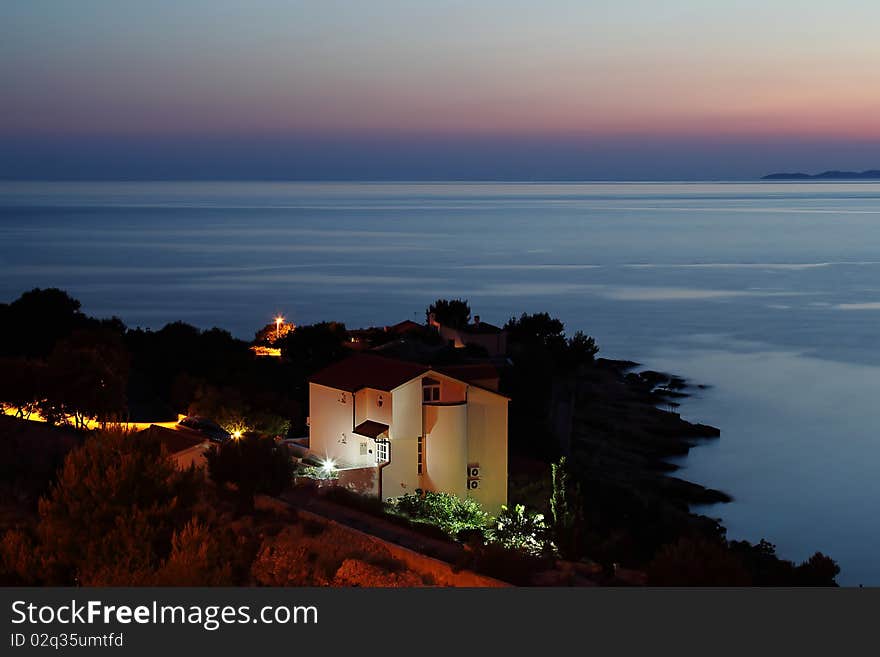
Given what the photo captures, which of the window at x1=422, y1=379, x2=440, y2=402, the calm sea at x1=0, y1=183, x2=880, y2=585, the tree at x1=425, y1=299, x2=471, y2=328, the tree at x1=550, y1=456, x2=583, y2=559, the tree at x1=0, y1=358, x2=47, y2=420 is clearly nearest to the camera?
the tree at x1=550, y1=456, x2=583, y2=559

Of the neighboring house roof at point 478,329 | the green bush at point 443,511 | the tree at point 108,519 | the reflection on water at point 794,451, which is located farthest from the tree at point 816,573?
the neighboring house roof at point 478,329

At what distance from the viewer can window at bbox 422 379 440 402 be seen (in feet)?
52.4

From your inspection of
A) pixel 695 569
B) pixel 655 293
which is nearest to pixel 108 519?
pixel 695 569

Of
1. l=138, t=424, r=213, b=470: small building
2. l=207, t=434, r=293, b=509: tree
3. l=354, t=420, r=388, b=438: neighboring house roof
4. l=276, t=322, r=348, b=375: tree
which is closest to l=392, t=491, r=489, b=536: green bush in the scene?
l=354, t=420, r=388, b=438: neighboring house roof

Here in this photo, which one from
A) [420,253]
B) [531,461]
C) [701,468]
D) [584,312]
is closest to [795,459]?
[701,468]

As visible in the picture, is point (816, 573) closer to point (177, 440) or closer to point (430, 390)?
point (430, 390)

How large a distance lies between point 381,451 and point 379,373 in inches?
53.7

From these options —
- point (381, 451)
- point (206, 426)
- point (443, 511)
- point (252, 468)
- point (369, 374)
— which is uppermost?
point (369, 374)

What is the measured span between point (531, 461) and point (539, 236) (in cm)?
7555

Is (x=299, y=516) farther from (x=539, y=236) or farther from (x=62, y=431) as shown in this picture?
(x=539, y=236)

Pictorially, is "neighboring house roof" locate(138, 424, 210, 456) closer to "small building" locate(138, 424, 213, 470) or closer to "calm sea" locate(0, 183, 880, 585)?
"small building" locate(138, 424, 213, 470)

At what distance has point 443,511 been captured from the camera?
585 inches

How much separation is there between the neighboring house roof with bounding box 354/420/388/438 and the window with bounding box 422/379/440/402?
0.74 meters

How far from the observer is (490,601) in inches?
279
